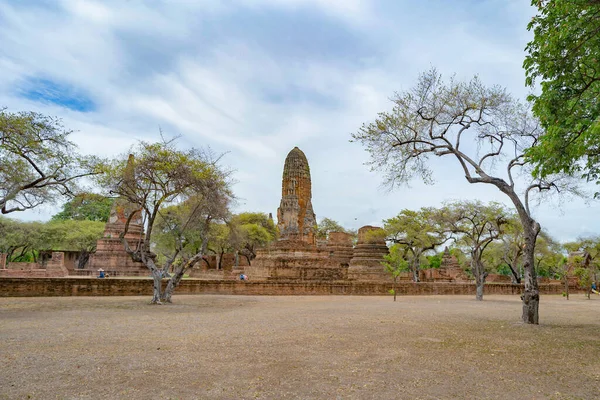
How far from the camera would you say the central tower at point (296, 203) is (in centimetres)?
2661

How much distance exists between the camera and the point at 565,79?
791cm

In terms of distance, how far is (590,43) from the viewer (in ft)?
24.0

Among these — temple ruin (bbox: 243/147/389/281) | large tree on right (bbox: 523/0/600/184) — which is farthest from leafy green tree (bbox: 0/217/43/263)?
large tree on right (bbox: 523/0/600/184)

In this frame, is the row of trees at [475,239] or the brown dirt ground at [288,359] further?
the row of trees at [475,239]

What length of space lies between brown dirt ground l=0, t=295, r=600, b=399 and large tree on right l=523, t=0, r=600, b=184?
11.7 feet

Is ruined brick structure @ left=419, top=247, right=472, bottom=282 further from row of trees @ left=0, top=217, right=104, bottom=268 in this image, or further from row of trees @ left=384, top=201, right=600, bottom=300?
row of trees @ left=0, top=217, right=104, bottom=268

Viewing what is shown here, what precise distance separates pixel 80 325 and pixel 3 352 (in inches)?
111

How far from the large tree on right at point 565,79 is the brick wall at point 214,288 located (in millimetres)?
15221

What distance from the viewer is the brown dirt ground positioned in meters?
4.66

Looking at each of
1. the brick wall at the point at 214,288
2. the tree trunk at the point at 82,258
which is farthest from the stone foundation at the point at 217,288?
the tree trunk at the point at 82,258

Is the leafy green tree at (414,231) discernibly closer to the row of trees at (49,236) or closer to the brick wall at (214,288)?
the brick wall at (214,288)

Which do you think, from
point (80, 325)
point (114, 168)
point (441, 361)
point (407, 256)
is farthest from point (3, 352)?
point (407, 256)

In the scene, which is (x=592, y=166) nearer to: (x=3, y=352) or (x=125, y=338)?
(x=125, y=338)

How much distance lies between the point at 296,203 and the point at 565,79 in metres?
19.9
